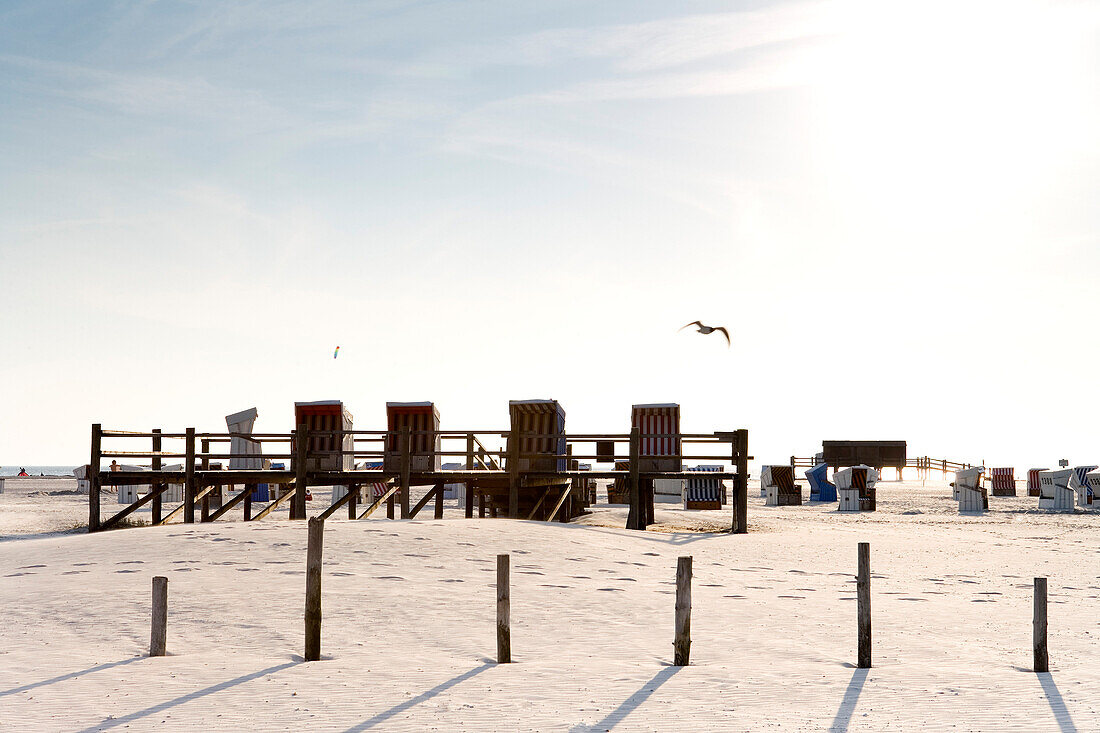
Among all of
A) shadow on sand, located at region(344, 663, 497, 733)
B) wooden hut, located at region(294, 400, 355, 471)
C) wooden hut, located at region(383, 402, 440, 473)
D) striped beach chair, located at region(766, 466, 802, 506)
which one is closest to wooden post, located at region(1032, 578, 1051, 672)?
shadow on sand, located at region(344, 663, 497, 733)

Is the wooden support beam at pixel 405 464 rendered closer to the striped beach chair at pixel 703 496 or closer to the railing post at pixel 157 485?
the railing post at pixel 157 485

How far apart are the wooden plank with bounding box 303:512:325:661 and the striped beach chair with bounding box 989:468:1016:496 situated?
159 feet

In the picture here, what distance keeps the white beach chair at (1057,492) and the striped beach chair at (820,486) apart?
10.3 m

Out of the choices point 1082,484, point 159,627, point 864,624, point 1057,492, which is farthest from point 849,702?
point 1082,484

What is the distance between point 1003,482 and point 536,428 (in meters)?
38.2

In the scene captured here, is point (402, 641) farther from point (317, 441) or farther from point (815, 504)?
point (815, 504)

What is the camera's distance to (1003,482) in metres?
51.1

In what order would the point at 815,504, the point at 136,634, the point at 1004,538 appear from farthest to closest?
1. the point at 815,504
2. the point at 1004,538
3. the point at 136,634

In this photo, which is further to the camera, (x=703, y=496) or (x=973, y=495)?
(x=703, y=496)

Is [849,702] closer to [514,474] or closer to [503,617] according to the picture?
[503,617]

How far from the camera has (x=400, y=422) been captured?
845 inches

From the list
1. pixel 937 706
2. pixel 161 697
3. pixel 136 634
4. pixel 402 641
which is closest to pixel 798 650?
pixel 937 706

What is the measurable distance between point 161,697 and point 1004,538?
22.0 metres

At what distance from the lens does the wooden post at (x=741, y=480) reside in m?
22.1
